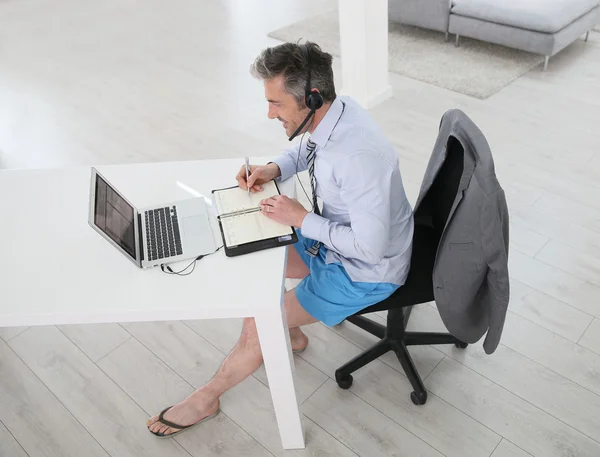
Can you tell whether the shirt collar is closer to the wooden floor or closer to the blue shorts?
→ the blue shorts

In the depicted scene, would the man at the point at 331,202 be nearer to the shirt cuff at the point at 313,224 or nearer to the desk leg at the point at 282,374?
the shirt cuff at the point at 313,224

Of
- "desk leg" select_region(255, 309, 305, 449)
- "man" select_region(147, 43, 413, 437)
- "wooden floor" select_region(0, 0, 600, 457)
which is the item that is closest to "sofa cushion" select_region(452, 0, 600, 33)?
"wooden floor" select_region(0, 0, 600, 457)

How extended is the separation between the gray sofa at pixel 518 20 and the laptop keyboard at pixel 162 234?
3074mm

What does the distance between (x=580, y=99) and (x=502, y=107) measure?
0.49 meters

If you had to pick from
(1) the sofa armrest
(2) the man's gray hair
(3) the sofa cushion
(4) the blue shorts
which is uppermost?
(2) the man's gray hair

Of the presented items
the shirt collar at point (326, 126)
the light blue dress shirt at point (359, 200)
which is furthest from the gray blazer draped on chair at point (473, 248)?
the shirt collar at point (326, 126)

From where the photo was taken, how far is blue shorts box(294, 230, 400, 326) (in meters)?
1.72

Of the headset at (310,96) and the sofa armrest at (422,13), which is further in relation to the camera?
the sofa armrest at (422,13)

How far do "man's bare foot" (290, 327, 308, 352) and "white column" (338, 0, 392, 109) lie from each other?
192 cm

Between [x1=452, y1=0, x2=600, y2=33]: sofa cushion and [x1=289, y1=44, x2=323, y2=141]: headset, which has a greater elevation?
[x1=289, y1=44, x2=323, y2=141]: headset

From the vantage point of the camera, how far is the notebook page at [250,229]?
5.34ft

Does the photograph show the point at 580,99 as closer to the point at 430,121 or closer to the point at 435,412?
the point at 430,121

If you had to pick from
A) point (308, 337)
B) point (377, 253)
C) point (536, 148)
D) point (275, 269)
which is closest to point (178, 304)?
point (275, 269)

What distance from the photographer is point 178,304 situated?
1479 millimetres
